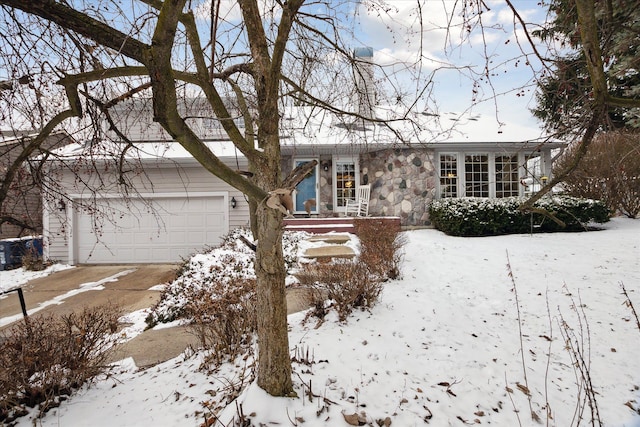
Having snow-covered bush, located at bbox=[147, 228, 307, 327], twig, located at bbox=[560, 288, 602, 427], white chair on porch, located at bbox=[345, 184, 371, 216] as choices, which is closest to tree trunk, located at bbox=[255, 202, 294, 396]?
snow-covered bush, located at bbox=[147, 228, 307, 327]

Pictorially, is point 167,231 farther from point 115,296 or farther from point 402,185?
point 402,185

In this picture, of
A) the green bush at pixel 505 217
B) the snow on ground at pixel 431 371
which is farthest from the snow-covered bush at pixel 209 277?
the green bush at pixel 505 217

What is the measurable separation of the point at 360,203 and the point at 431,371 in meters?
7.74

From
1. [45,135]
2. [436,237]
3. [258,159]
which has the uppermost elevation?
[45,135]

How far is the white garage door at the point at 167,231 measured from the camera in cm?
938

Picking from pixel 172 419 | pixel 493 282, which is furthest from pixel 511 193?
pixel 172 419

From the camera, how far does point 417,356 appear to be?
115 inches

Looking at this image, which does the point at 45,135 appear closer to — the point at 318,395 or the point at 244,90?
the point at 244,90

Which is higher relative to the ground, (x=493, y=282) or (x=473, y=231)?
(x=473, y=231)

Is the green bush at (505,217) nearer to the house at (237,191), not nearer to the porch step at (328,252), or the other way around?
the house at (237,191)

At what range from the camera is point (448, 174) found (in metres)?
10.4

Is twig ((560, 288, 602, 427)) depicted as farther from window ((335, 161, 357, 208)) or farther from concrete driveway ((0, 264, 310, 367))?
window ((335, 161, 357, 208))

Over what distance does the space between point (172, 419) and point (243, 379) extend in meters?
0.52

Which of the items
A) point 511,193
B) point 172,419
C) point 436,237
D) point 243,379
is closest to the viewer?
point 172,419
